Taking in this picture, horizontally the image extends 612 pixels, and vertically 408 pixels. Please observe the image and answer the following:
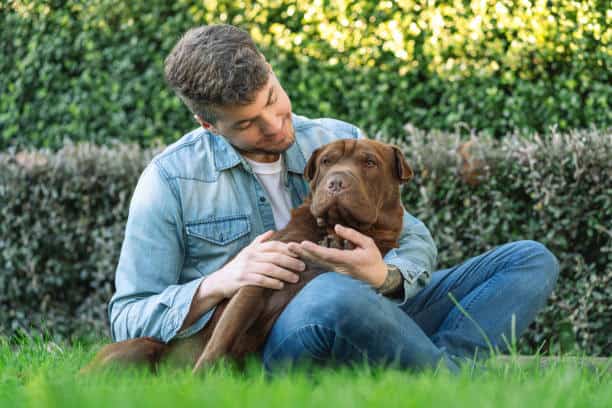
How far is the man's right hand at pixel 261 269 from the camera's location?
3.62m

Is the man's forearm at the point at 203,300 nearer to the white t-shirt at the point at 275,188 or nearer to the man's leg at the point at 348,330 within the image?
the man's leg at the point at 348,330

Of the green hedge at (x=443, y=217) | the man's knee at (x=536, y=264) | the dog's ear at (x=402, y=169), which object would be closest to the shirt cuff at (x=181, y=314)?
the dog's ear at (x=402, y=169)

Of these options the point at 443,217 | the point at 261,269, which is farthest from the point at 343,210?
the point at 443,217

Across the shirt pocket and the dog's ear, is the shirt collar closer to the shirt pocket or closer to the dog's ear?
the shirt pocket

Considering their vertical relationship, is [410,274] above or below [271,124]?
below

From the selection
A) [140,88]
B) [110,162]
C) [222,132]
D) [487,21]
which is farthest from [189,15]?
[222,132]

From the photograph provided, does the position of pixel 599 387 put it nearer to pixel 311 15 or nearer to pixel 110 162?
pixel 110 162

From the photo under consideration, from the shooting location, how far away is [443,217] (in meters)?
5.70

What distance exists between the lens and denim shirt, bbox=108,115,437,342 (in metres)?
3.89

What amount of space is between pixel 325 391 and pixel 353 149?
170 centimetres

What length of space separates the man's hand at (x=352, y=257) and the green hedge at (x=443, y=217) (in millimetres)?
1902

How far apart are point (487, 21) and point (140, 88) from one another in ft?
9.96

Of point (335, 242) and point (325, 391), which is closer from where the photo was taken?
point (325, 391)

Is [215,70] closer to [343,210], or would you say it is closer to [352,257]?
[343,210]
